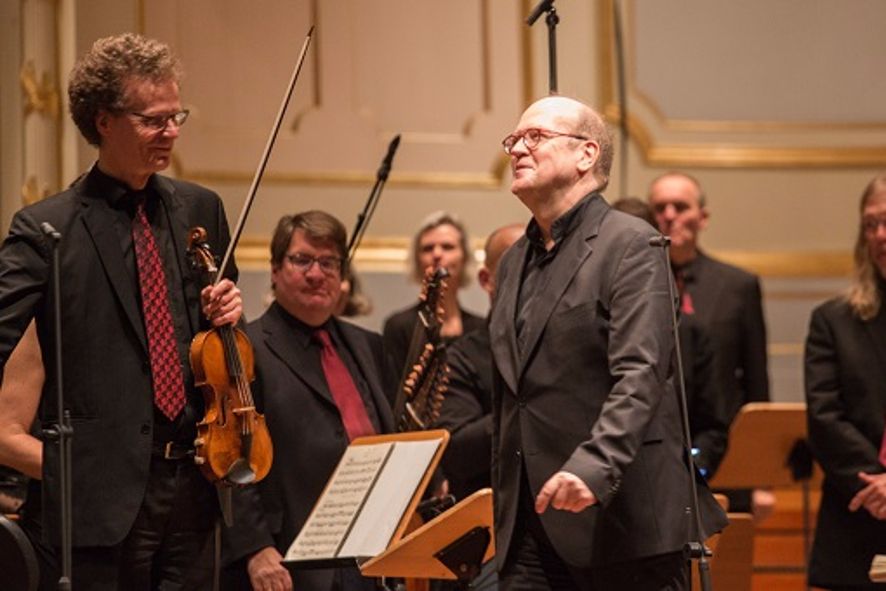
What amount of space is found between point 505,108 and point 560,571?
14.2 ft

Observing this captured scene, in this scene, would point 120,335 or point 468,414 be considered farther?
point 468,414

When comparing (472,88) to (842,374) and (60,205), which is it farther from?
(60,205)

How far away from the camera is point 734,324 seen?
19.9 ft

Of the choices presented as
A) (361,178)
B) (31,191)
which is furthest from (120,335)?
(361,178)

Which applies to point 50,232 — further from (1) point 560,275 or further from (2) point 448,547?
(2) point 448,547

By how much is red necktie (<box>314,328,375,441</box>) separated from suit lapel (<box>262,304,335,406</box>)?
0.05 meters

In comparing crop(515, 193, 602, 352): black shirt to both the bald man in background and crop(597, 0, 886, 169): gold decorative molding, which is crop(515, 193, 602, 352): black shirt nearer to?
the bald man in background

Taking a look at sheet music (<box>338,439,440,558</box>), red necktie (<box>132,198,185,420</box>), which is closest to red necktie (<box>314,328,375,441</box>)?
sheet music (<box>338,439,440,558</box>)

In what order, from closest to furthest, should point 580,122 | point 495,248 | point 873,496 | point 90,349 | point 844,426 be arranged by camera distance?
1. point 90,349
2. point 580,122
3. point 873,496
4. point 844,426
5. point 495,248

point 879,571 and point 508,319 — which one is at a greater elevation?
point 508,319

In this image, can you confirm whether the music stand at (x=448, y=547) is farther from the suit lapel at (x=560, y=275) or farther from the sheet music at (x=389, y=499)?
the suit lapel at (x=560, y=275)

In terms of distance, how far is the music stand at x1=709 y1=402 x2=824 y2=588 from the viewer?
5.64 metres

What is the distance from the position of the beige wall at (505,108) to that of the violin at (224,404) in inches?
118

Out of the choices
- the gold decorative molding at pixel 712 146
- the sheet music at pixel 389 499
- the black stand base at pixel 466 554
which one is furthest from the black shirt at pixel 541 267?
the gold decorative molding at pixel 712 146
